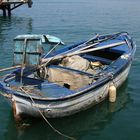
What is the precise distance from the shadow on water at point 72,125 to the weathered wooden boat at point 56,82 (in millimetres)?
327

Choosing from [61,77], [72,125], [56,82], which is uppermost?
[61,77]

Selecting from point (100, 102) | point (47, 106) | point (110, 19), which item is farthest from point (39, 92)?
point (110, 19)

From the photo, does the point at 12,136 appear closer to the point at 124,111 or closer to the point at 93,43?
the point at 124,111

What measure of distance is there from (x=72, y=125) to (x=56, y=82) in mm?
2046

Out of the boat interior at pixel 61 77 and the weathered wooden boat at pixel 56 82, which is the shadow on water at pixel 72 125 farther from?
the boat interior at pixel 61 77

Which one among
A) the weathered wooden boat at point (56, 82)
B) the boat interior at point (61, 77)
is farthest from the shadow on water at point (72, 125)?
the boat interior at point (61, 77)

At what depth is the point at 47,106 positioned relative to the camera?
11.5 meters

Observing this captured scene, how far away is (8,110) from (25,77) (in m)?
1.54

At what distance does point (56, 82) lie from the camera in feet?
44.7

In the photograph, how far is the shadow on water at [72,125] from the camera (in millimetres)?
11664

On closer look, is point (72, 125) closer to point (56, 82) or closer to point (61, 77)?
point (56, 82)

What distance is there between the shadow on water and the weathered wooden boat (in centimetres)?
33

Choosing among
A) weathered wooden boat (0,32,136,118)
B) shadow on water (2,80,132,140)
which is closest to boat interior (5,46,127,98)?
weathered wooden boat (0,32,136,118)

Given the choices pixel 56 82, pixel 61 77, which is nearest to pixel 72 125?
pixel 56 82
